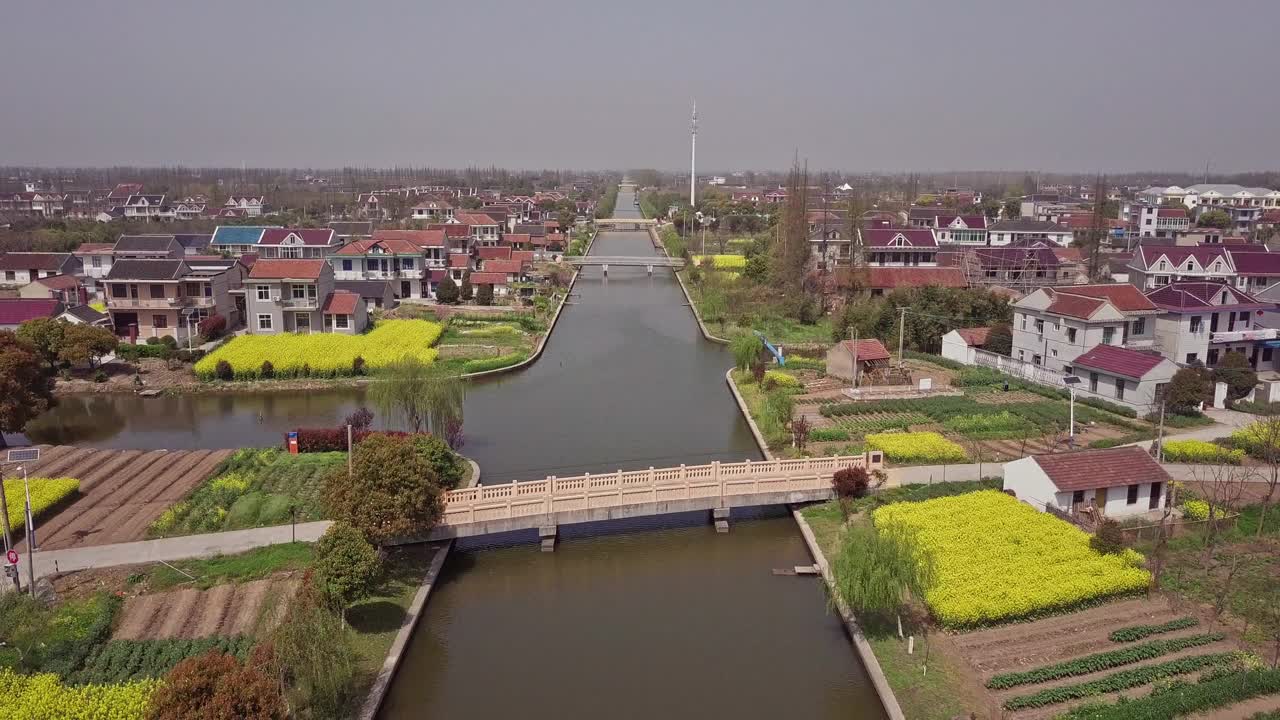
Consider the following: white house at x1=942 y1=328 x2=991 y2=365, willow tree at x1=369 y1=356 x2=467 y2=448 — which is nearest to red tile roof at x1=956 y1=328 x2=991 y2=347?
white house at x1=942 y1=328 x2=991 y2=365

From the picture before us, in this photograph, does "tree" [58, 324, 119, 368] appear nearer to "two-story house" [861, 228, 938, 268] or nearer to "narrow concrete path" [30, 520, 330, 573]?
"narrow concrete path" [30, 520, 330, 573]

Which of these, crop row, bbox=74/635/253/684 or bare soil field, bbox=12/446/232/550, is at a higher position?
bare soil field, bbox=12/446/232/550

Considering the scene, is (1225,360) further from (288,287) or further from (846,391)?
(288,287)

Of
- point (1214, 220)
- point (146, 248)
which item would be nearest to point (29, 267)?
point (146, 248)

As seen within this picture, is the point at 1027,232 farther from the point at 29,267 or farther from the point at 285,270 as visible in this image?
the point at 29,267

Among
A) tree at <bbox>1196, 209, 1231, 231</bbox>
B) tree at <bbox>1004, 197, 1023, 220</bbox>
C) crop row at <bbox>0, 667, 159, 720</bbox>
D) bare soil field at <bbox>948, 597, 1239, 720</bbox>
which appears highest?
tree at <bbox>1004, 197, 1023, 220</bbox>

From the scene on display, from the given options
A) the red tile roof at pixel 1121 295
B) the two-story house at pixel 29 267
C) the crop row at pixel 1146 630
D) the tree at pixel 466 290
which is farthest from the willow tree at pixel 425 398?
the two-story house at pixel 29 267

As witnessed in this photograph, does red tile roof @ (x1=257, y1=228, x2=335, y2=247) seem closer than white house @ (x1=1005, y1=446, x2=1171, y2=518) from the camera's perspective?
No

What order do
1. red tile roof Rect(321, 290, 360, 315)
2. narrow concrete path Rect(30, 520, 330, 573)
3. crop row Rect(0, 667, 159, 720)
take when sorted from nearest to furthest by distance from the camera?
crop row Rect(0, 667, 159, 720), narrow concrete path Rect(30, 520, 330, 573), red tile roof Rect(321, 290, 360, 315)
